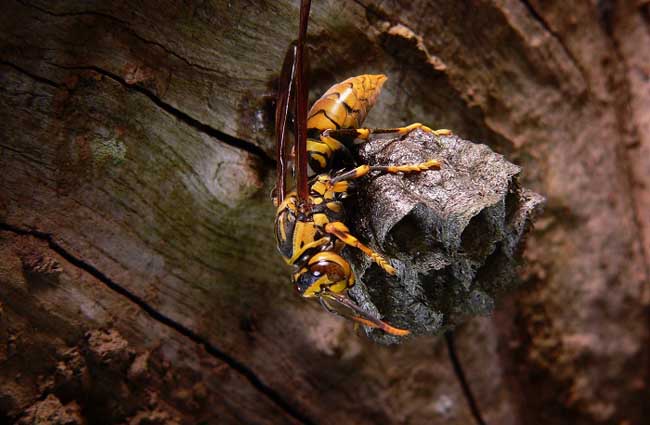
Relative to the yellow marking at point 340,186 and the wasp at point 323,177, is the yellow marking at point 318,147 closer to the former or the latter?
the wasp at point 323,177

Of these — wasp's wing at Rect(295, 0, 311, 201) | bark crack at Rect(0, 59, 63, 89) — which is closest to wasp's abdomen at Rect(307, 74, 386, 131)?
wasp's wing at Rect(295, 0, 311, 201)

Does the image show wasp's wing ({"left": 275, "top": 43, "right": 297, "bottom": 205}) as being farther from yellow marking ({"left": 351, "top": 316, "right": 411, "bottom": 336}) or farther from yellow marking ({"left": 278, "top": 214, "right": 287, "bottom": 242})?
yellow marking ({"left": 351, "top": 316, "right": 411, "bottom": 336})

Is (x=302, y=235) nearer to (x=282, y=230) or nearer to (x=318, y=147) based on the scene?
(x=282, y=230)

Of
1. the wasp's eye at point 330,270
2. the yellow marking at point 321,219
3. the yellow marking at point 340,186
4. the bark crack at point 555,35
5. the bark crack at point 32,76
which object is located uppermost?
the bark crack at point 555,35

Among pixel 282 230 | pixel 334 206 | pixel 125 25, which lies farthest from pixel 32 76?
pixel 334 206

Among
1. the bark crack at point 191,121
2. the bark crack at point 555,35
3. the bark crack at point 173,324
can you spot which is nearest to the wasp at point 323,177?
the bark crack at point 191,121

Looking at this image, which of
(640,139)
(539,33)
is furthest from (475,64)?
(640,139)
